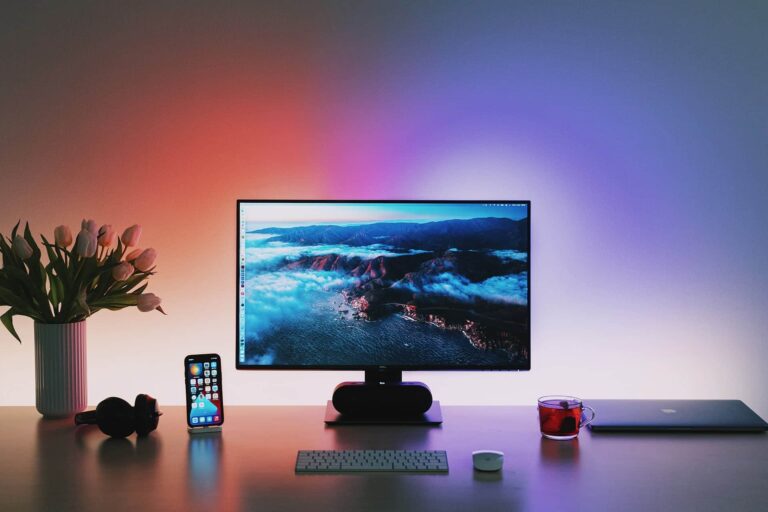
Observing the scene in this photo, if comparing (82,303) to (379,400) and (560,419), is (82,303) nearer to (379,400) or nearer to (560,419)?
(379,400)

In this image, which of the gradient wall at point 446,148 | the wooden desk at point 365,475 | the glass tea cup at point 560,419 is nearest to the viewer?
the wooden desk at point 365,475

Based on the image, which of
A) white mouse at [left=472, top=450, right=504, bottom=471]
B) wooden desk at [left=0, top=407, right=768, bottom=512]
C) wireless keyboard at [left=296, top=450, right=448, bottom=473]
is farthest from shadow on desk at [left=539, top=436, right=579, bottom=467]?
wireless keyboard at [left=296, top=450, right=448, bottom=473]

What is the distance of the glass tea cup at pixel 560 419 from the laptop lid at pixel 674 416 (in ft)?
0.29

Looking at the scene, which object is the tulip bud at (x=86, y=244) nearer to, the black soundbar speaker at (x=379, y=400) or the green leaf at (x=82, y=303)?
the green leaf at (x=82, y=303)

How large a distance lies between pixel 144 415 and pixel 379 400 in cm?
56

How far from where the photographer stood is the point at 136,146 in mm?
2279

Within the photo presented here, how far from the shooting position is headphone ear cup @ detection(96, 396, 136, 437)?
5.82ft

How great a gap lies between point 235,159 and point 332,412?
0.81 metres

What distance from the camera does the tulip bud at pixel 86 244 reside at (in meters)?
1.92

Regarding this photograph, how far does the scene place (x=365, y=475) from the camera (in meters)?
1.51

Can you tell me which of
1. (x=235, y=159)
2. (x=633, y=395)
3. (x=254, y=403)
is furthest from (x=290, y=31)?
(x=633, y=395)

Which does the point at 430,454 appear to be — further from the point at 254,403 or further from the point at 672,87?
the point at 672,87

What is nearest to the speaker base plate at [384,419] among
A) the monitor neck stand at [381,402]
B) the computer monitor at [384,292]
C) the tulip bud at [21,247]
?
the monitor neck stand at [381,402]

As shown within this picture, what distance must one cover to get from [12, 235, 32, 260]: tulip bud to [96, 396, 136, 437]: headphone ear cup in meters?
0.44
